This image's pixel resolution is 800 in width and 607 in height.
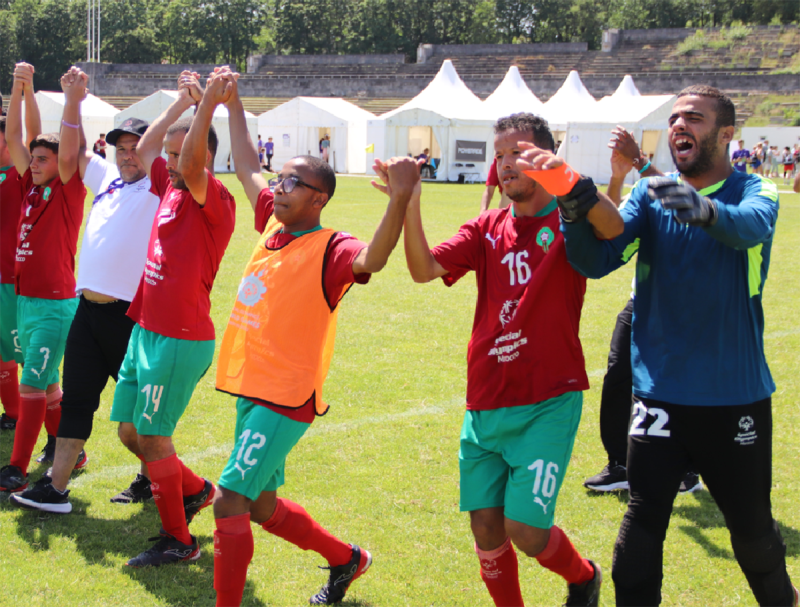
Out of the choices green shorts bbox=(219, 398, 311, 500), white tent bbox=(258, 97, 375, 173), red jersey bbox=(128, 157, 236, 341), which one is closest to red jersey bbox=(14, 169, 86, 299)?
red jersey bbox=(128, 157, 236, 341)

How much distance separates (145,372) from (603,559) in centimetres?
257

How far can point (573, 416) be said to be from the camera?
122 inches

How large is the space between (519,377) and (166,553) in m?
2.11

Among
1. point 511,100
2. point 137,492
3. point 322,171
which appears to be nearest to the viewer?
point 322,171

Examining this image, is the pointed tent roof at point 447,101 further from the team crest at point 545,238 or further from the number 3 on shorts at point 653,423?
the number 3 on shorts at point 653,423

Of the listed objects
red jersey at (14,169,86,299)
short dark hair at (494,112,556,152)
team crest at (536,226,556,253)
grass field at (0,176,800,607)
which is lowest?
grass field at (0,176,800,607)

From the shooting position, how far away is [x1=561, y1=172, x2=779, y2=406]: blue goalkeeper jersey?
9.48 feet

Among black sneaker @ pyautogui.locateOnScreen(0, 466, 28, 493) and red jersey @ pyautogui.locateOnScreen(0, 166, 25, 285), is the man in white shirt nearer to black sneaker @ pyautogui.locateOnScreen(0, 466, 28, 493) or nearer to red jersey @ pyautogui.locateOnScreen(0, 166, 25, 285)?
black sneaker @ pyautogui.locateOnScreen(0, 466, 28, 493)

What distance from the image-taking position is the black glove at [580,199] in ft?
8.53

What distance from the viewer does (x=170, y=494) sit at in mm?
3934

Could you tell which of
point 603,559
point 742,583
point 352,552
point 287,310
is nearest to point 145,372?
point 287,310

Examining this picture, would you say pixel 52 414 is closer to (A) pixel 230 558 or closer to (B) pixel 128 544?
(B) pixel 128 544

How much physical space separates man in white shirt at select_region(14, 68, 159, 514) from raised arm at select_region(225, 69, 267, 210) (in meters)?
0.72

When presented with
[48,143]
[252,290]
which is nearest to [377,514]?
[252,290]
